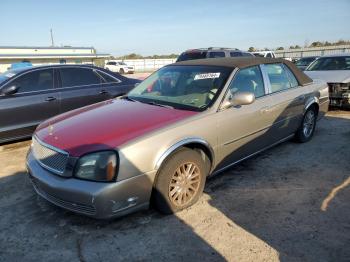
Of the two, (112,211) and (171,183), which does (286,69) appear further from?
(112,211)

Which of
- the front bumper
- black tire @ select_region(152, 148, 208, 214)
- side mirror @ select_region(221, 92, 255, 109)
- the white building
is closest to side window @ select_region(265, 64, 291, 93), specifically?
side mirror @ select_region(221, 92, 255, 109)

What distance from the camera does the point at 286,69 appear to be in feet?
17.8

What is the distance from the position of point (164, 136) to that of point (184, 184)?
0.62 m

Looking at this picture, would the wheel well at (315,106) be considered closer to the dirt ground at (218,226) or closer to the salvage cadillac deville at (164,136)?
the salvage cadillac deville at (164,136)

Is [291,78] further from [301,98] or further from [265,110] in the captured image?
[265,110]

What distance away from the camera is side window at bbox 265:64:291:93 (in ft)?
16.3

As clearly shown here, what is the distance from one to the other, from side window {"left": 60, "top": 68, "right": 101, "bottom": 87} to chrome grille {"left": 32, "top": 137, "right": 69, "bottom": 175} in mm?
3414

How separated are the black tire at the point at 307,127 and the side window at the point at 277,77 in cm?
84

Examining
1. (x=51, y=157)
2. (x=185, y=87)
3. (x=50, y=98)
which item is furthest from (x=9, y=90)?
(x=185, y=87)

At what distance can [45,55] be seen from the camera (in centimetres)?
3575

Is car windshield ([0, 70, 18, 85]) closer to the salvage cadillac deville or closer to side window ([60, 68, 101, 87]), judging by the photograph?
side window ([60, 68, 101, 87])

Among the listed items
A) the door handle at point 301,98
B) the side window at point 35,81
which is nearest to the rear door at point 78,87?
the side window at point 35,81

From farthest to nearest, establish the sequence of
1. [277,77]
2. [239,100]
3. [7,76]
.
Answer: [7,76], [277,77], [239,100]

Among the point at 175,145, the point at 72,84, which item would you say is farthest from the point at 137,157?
the point at 72,84
